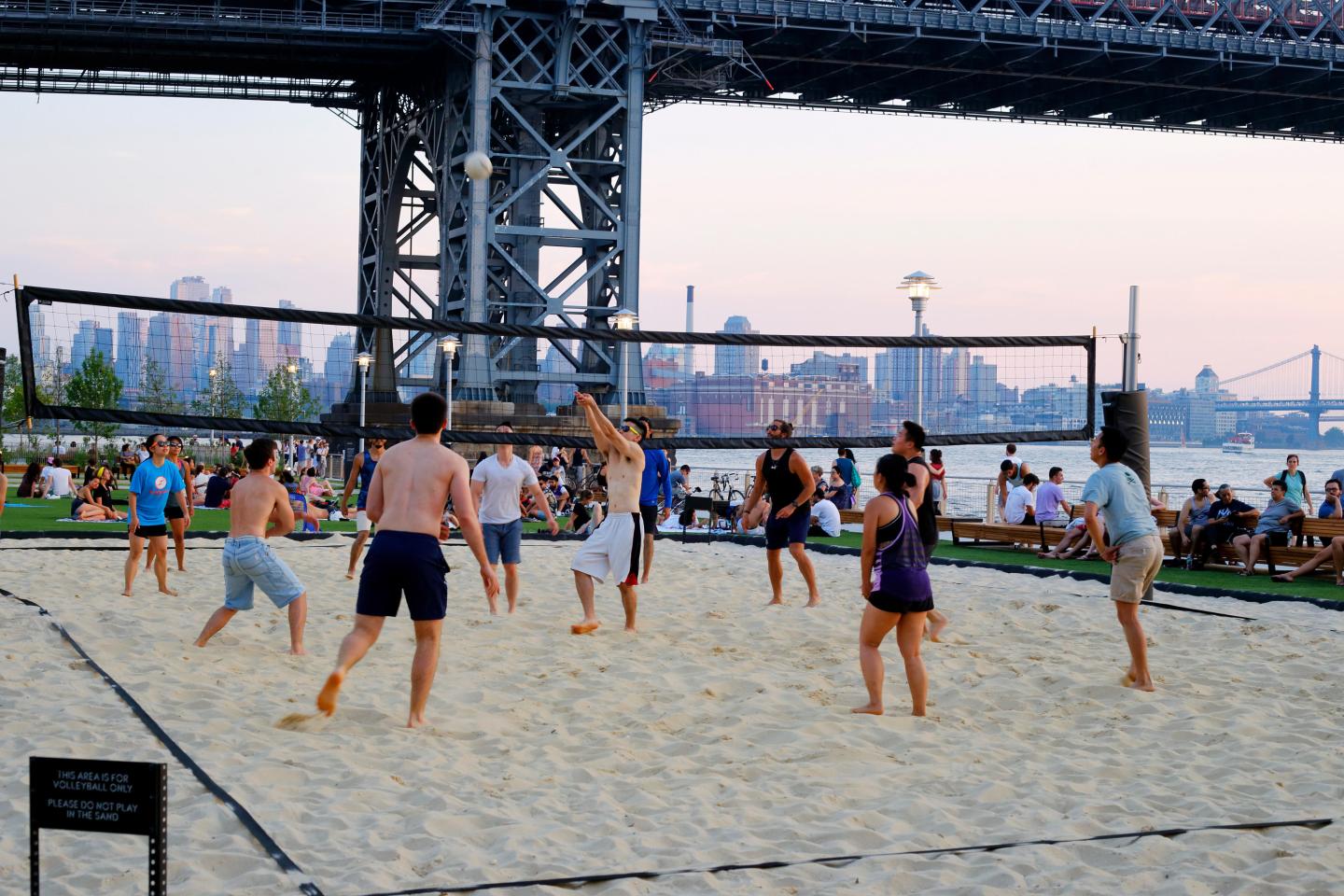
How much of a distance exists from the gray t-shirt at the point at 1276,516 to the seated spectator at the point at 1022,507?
400 cm

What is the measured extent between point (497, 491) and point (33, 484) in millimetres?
17969

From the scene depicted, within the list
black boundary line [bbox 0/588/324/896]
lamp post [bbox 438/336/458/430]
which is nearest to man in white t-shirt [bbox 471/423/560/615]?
black boundary line [bbox 0/588/324/896]

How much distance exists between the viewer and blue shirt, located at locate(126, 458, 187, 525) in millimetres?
11281

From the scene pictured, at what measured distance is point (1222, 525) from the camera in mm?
14992

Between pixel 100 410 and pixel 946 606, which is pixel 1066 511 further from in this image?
pixel 100 410

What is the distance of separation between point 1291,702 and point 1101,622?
297 centimetres

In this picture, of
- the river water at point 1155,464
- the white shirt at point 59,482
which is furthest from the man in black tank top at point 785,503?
the river water at point 1155,464

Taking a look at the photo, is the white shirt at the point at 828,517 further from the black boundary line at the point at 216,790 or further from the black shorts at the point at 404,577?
the black shorts at the point at 404,577

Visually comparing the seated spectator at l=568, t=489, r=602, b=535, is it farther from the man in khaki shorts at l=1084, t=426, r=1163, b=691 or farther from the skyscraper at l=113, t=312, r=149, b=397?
the man in khaki shorts at l=1084, t=426, r=1163, b=691

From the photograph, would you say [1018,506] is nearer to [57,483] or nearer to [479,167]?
[57,483]

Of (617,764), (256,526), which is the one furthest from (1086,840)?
(256,526)

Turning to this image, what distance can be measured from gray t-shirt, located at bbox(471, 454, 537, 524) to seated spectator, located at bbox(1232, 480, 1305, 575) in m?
7.79

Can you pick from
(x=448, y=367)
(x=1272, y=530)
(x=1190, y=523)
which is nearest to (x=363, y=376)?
(x=1190, y=523)

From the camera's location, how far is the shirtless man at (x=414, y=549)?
6.57 m
